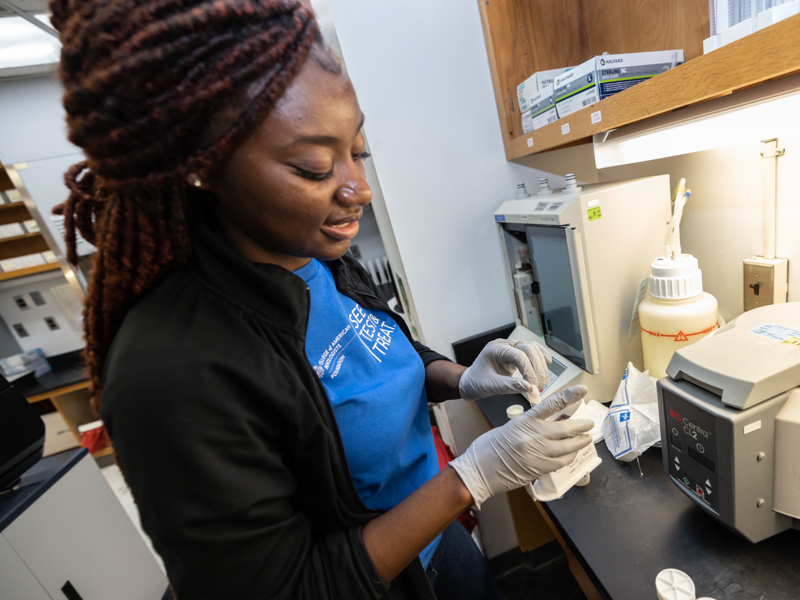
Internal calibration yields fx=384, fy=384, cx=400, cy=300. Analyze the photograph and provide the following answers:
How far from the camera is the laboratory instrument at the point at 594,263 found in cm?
95

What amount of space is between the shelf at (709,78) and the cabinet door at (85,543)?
2.15m

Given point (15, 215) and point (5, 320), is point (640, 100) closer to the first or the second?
point (15, 215)

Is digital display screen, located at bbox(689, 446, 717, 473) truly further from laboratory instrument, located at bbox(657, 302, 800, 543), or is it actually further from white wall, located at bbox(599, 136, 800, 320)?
white wall, located at bbox(599, 136, 800, 320)

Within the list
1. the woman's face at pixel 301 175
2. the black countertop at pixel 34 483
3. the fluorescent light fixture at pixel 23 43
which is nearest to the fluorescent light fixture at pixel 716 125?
the woman's face at pixel 301 175

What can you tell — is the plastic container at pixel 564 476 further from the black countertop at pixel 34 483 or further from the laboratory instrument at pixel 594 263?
the black countertop at pixel 34 483

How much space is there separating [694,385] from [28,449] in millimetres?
2145

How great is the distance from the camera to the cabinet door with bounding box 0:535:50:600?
1.23 metres

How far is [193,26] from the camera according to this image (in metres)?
0.42

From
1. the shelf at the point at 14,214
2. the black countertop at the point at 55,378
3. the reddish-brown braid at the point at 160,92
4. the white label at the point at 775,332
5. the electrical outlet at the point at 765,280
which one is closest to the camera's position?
the reddish-brown braid at the point at 160,92

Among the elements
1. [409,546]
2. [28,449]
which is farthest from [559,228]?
[28,449]

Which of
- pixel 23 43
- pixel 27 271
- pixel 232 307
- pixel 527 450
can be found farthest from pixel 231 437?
pixel 27 271

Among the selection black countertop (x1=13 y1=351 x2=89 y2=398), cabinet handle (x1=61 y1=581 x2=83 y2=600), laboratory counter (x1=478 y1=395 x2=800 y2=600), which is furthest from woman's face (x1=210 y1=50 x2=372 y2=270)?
black countertop (x1=13 y1=351 x2=89 y2=398)

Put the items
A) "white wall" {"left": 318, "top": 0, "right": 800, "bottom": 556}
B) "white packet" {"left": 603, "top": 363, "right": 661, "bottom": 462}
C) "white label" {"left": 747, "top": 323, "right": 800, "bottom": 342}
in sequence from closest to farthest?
"white label" {"left": 747, "top": 323, "right": 800, "bottom": 342} < "white packet" {"left": 603, "top": 363, "right": 661, "bottom": 462} < "white wall" {"left": 318, "top": 0, "right": 800, "bottom": 556}

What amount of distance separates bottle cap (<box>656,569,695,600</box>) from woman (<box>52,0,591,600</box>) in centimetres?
22
